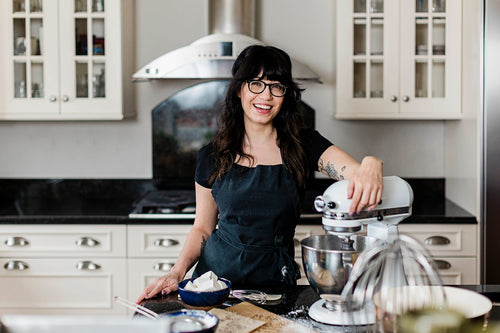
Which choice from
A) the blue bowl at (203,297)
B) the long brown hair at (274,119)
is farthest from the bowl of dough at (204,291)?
the long brown hair at (274,119)

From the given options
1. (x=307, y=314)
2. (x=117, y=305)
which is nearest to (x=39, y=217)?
(x=117, y=305)

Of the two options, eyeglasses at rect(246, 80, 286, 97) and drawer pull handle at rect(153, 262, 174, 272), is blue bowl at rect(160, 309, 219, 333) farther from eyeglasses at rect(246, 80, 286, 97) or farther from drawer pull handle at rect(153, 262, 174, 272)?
drawer pull handle at rect(153, 262, 174, 272)

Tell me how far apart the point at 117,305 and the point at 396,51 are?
1943 mm

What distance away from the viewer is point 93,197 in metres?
3.58

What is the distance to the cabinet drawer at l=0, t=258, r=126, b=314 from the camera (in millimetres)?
3014

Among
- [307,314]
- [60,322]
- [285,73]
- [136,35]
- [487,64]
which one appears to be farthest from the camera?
[136,35]

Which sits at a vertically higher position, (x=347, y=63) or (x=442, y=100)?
(x=347, y=63)

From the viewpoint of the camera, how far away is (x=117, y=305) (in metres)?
3.05

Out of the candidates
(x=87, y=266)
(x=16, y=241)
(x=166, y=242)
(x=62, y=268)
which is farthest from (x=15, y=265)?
(x=166, y=242)

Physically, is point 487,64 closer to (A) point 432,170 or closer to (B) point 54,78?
(A) point 432,170

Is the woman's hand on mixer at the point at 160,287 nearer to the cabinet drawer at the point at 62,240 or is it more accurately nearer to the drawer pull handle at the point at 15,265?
the cabinet drawer at the point at 62,240

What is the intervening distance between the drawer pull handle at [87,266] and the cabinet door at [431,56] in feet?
5.81

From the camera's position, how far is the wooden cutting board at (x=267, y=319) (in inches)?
54.6

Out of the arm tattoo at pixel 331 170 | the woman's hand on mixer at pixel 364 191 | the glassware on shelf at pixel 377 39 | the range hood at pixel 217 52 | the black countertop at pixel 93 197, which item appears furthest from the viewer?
the glassware on shelf at pixel 377 39
